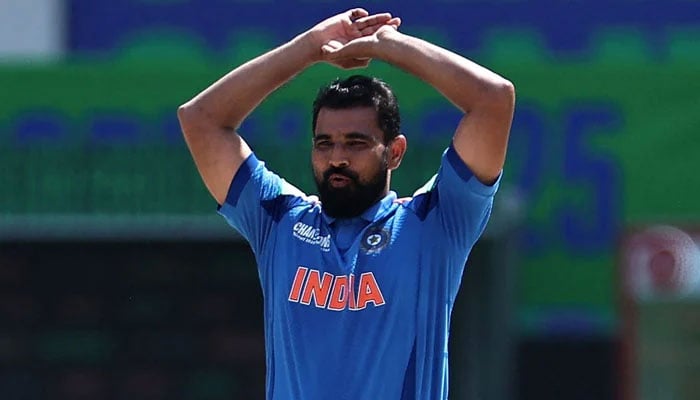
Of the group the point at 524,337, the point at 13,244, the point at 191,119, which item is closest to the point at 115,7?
the point at 13,244

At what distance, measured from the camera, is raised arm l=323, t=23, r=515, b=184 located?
14.1 ft

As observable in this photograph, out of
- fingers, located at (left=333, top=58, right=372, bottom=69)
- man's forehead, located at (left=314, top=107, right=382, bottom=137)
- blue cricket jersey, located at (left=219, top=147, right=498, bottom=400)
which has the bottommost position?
blue cricket jersey, located at (left=219, top=147, right=498, bottom=400)

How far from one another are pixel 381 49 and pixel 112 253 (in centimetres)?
512

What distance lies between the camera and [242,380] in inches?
366

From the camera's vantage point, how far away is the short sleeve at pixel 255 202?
14.8ft

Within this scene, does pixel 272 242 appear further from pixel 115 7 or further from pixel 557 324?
pixel 115 7

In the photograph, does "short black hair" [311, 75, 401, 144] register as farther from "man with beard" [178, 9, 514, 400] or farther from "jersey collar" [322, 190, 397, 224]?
"jersey collar" [322, 190, 397, 224]

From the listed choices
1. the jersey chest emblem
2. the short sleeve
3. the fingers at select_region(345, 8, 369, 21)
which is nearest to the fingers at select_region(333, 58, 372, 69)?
the fingers at select_region(345, 8, 369, 21)

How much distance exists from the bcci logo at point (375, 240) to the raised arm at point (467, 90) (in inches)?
10.4

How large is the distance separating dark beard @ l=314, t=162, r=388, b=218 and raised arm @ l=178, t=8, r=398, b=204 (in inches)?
12.3

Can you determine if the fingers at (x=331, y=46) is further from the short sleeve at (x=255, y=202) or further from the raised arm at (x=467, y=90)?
the short sleeve at (x=255, y=202)

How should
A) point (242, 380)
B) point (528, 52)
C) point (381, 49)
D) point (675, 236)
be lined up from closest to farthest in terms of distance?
point (381, 49), point (242, 380), point (675, 236), point (528, 52)

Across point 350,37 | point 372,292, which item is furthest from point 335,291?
point 350,37

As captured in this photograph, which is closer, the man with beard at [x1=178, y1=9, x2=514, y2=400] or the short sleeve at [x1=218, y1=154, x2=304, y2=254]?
the man with beard at [x1=178, y1=9, x2=514, y2=400]
